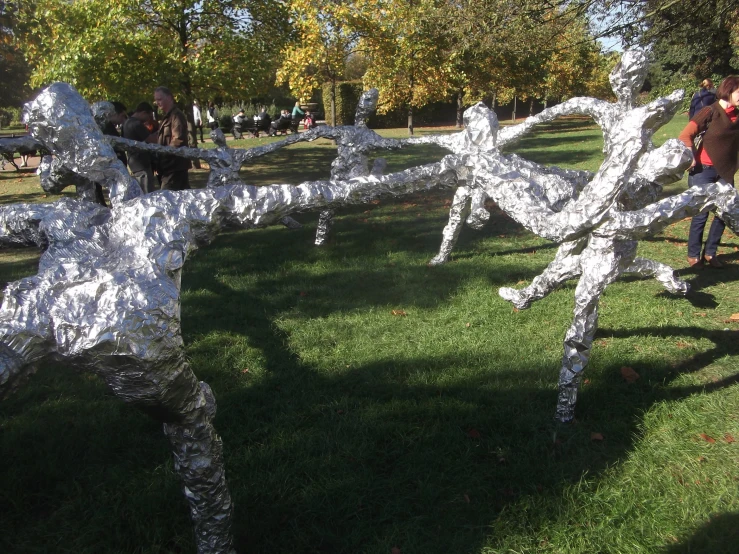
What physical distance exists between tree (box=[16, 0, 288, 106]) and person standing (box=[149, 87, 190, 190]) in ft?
11.6

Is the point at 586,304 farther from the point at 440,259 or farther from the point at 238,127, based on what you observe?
the point at 238,127

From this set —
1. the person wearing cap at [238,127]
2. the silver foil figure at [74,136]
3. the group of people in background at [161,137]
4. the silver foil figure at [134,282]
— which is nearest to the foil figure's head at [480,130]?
the silver foil figure at [134,282]

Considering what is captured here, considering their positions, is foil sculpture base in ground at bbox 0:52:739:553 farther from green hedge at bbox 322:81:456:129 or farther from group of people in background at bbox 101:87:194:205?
green hedge at bbox 322:81:456:129

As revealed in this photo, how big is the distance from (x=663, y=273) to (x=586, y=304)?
6.43 feet

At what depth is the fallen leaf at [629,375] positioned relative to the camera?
3.78 metres

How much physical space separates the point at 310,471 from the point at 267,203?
166 centimetres

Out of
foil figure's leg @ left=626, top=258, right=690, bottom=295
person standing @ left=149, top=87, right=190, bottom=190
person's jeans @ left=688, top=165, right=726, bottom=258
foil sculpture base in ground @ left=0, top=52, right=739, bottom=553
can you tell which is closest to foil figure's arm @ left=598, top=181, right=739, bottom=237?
foil sculpture base in ground @ left=0, top=52, right=739, bottom=553

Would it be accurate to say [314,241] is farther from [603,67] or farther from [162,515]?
[603,67]

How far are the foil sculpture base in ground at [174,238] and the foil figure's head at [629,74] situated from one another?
5.67ft

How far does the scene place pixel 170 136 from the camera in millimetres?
7070

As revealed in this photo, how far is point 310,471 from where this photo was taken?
299 cm

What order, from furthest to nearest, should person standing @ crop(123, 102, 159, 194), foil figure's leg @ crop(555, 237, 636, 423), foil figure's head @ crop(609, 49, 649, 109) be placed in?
person standing @ crop(123, 102, 159, 194)
foil figure's head @ crop(609, 49, 649, 109)
foil figure's leg @ crop(555, 237, 636, 423)

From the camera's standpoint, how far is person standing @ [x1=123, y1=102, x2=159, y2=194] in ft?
23.9

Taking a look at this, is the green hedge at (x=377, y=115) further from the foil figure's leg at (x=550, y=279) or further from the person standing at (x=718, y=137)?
the foil figure's leg at (x=550, y=279)
